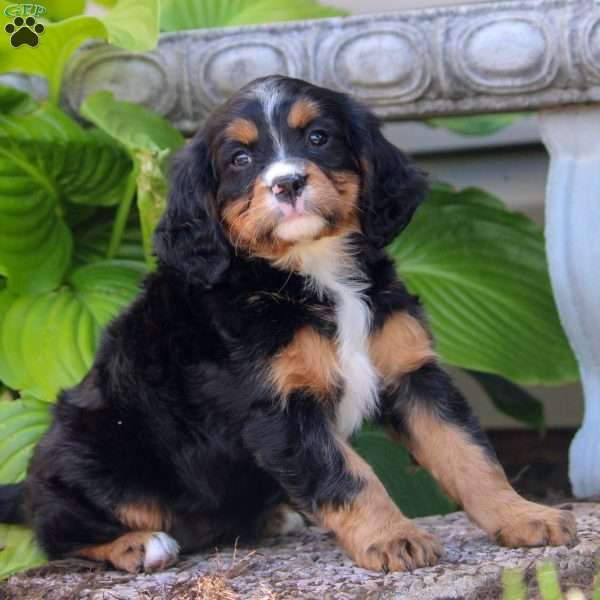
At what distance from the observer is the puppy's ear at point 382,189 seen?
3605 mm

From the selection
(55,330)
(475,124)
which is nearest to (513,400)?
(475,124)

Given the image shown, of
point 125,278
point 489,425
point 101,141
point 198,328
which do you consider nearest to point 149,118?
point 101,141

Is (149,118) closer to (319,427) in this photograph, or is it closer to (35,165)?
(35,165)

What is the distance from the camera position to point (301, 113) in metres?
3.46

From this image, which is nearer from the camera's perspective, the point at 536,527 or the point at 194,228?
the point at 536,527

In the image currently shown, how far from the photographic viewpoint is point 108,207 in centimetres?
534

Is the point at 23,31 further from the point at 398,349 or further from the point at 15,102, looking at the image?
the point at 398,349

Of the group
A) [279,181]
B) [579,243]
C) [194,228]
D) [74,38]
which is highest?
[74,38]

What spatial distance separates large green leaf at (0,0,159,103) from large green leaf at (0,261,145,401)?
0.87 meters

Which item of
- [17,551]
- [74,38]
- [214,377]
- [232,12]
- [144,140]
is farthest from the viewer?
[232,12]

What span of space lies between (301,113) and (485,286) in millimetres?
1821

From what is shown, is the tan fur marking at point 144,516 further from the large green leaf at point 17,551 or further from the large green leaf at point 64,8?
the large green leaf at point 64,8

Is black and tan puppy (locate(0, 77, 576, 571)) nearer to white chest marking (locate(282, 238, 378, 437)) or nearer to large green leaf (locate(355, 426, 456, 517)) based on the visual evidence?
white chest marking (locate(282, 238, 378, 437))

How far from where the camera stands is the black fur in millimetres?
3436
